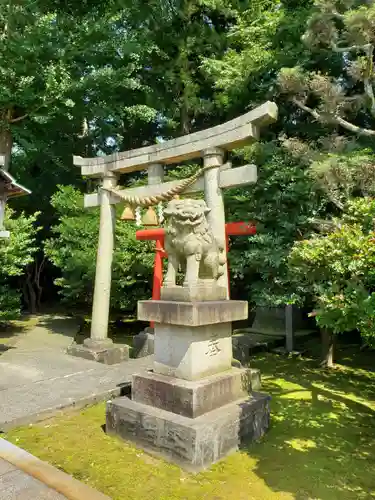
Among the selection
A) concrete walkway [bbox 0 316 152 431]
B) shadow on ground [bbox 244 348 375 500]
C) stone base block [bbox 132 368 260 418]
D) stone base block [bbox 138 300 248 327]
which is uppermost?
stone base block [bbox 138 300 248 327]

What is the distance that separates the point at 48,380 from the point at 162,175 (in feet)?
16.9

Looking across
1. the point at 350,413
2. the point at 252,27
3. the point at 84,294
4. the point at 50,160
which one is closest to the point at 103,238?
the point at 84,294

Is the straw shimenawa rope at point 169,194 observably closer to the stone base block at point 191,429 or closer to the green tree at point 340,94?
the green tree at point 340,94

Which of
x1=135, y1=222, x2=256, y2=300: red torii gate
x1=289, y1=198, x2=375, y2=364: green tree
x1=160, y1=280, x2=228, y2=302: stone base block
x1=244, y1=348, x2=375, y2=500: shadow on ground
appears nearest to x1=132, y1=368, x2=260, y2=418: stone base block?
x1=244, y1=348, x2=375, y2=500: shadow on ground

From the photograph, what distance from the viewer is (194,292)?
4871mm

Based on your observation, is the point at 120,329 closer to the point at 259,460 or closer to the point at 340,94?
the point at 259,460

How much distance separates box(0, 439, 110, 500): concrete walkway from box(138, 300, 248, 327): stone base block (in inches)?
79.3

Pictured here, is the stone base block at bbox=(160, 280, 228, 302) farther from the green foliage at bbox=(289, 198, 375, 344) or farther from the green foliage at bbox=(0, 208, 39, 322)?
the green foliage at bbox=(0, 208, 39, 322)

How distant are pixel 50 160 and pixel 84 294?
8174mm

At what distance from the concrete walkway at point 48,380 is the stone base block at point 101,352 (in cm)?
17

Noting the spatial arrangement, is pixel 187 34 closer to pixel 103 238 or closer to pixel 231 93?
pixel 231 93

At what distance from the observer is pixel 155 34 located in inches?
631

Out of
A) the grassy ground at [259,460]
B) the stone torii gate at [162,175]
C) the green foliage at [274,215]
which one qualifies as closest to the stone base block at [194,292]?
the stone torii gate at [162,175]

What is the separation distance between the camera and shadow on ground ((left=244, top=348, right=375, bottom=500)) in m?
3.94
